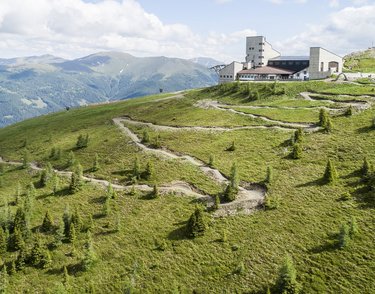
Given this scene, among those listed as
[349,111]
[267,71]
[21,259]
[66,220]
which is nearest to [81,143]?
[66,220]

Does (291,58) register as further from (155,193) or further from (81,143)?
(155,193)

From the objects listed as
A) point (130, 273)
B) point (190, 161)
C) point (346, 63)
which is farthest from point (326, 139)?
point (346, 63)

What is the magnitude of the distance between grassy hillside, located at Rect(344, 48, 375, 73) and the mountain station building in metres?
15.1

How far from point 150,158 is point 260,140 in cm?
2479

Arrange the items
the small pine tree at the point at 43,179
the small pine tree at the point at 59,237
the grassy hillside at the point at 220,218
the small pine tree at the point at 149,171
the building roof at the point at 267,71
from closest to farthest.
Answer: the grassy hillside at the point at 220,218 → the small pine tree at the point at 59,237 → the small pine tree at the point at 149,171 → the small pine tree at the point at 43,179 → the building roof at the point at 267,71

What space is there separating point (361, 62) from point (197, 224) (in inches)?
5475

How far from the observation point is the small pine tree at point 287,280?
4353cm

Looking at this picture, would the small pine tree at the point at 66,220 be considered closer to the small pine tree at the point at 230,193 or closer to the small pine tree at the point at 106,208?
the small pine tree at the point at 106,208

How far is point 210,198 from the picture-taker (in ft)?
210

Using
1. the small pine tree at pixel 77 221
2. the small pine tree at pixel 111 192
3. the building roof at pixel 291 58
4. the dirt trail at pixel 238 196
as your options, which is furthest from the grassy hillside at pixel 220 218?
the building roof at pixel 291 58

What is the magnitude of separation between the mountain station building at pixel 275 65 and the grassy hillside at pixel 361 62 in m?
15.1

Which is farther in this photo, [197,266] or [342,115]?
[342,115]

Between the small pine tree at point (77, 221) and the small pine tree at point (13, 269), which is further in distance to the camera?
the small pine tree at point (77, 221)

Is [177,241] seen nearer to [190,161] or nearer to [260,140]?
[190,161]
